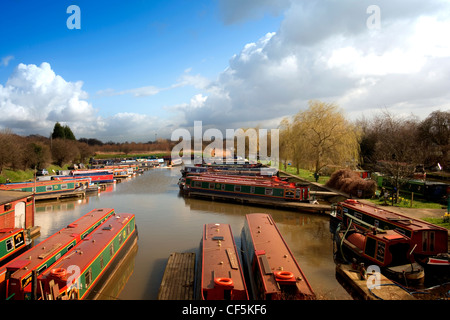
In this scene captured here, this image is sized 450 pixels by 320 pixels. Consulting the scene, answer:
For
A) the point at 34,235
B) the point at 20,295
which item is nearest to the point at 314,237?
the point at 20,295

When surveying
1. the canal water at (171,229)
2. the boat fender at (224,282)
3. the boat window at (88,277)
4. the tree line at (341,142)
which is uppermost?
the tree line at (341,142)

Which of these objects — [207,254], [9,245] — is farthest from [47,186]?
[207,254]

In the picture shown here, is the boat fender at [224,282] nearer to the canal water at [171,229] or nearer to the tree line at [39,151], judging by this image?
the canal water at [171,229]

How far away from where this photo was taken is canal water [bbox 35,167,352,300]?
41.6 feet

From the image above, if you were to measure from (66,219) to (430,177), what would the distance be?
141 feet

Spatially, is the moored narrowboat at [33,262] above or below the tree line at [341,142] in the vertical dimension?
below

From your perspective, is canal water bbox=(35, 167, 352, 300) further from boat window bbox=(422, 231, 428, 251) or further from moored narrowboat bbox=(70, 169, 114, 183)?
moored narrowboat bbox=(70, 169, 114, 183)

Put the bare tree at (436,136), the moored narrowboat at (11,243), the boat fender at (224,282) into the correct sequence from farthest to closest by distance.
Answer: the bare tree at (436,136) → the moored narrowboat at (11,243) → the boat fender at (224,282)

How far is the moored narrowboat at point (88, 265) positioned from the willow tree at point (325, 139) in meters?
29.6

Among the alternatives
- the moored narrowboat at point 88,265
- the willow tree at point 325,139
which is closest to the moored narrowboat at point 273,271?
the moored narrowboat at point 88,265

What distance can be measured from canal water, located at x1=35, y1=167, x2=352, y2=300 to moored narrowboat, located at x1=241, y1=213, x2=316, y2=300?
1.00m

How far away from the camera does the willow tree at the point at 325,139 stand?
37156mm

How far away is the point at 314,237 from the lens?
19.3 m
